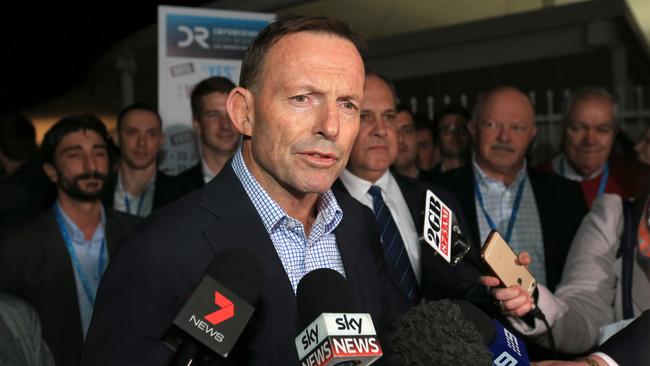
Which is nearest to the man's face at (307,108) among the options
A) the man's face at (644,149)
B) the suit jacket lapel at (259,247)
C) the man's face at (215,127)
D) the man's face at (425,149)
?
the suit jacket lapel at (259,247)

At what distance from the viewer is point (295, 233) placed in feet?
6.22

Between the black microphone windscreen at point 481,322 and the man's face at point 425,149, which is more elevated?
the man's face at point 425,149

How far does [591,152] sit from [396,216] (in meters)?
1.63

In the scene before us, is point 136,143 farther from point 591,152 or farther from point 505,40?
point 505,40

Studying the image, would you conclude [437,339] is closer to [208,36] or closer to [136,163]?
[136,163]

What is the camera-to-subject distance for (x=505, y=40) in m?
10.3

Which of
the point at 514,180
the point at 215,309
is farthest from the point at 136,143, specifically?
the point at 215,309

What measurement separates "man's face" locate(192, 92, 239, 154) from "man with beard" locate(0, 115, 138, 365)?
1.61 ft

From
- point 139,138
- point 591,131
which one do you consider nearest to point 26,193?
point 139,138

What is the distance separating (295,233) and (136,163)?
10.1 ft

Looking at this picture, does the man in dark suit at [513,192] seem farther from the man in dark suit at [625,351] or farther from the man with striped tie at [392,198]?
the man in dark suit at [625,351]

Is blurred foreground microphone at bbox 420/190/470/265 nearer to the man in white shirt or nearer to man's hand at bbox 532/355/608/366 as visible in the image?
man's hand at bbox 532/355/608/366

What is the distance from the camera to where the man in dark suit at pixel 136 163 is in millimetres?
4793

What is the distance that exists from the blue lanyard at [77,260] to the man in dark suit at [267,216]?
6.70 ft
